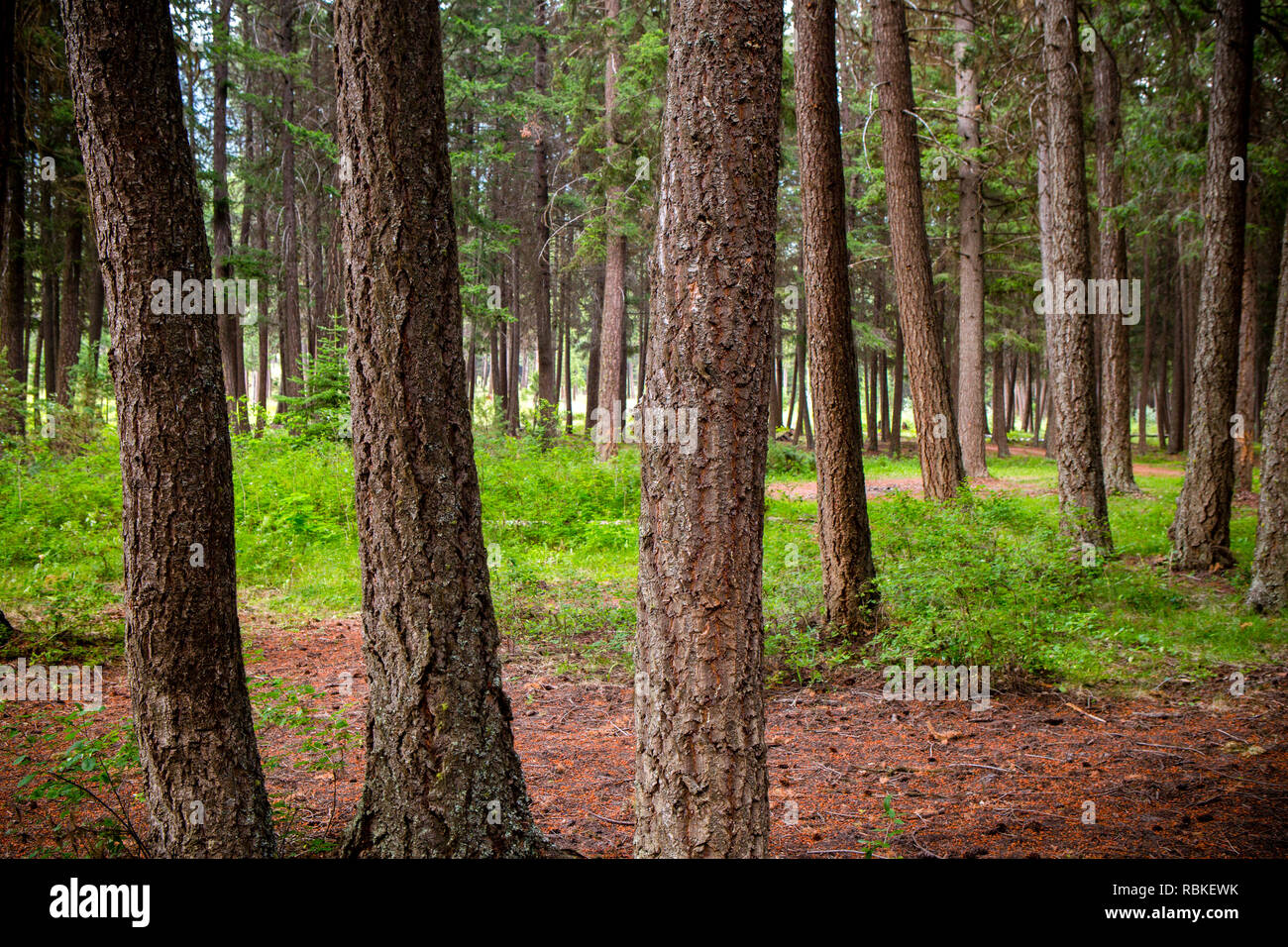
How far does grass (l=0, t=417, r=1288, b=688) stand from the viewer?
672cm

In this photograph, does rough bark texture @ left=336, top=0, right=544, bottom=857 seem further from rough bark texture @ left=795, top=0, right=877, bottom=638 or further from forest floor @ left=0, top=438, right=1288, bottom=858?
rough bark texture @ left=795, top=0, right=877, bottom=638

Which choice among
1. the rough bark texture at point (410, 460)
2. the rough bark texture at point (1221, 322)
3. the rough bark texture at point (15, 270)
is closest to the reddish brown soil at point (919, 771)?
the rough bark texture at point (410, 460)

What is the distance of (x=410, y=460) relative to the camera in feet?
11.3

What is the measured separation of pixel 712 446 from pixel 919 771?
3.22 meters

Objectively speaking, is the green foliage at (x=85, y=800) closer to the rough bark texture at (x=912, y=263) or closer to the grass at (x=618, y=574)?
the grass at (x=618, y=574)

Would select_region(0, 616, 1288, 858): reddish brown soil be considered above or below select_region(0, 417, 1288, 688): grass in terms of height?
below

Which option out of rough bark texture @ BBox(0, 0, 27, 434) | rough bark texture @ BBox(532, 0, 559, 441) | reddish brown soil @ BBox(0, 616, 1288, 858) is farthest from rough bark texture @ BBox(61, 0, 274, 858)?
rough bark texture @ BBox(532, 0, 559, 441)

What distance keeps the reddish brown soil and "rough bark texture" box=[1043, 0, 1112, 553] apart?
11.8ft

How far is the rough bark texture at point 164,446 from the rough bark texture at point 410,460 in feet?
2.26

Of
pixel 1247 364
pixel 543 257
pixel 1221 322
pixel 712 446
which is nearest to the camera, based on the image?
pixel 712 446

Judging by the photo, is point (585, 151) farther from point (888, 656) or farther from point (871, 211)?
point (888, 656)

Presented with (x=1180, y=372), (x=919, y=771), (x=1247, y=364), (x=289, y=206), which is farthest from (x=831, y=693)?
(x=1180, y=372)

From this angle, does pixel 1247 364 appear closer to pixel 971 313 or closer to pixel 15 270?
pixel 971 313
